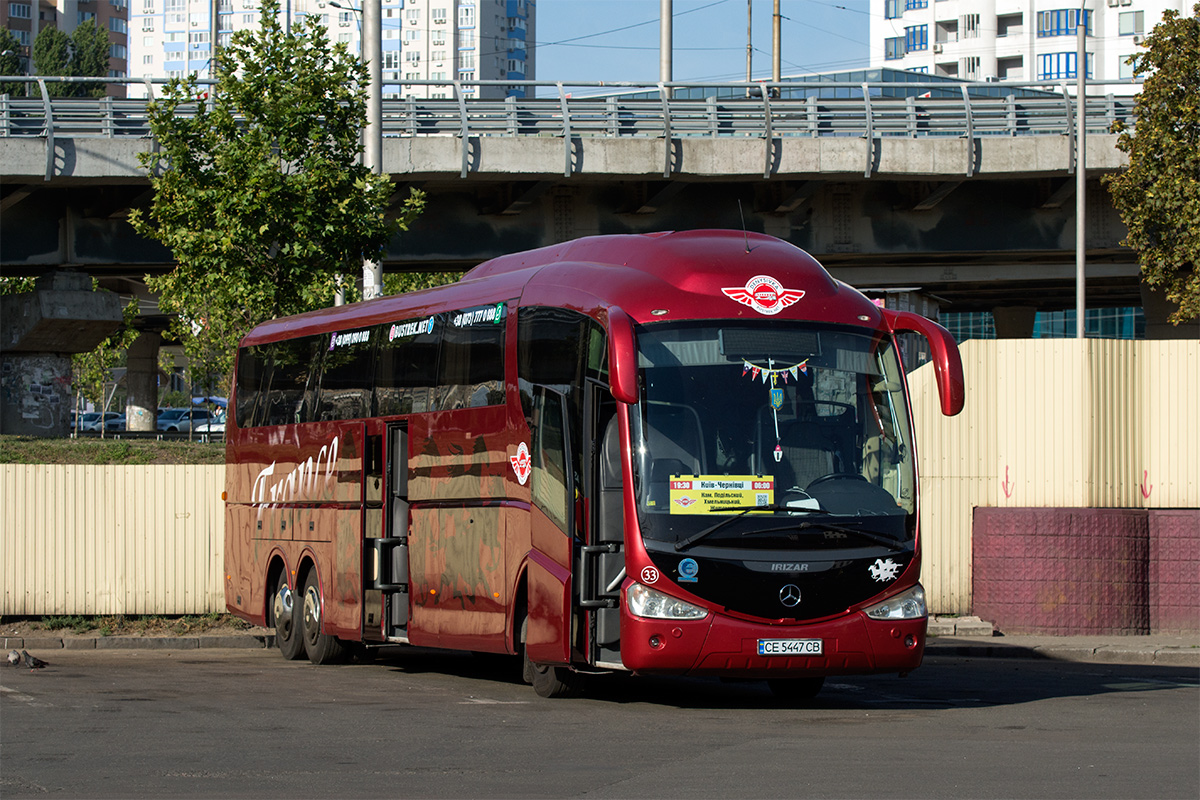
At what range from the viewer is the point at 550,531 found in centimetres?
1143

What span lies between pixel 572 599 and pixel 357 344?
201 inches

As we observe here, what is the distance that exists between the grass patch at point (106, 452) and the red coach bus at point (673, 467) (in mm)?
14571

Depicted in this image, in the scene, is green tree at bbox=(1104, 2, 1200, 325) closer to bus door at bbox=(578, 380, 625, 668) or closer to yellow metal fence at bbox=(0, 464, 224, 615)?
yellow metal fence at bbox=(0, 464, 224, 615)

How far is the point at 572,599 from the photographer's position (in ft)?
36.2

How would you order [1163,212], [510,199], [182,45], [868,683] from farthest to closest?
[182,45] < [510,199] < [1163,212] < [868,683]

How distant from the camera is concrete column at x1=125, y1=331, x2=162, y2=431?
68125mm

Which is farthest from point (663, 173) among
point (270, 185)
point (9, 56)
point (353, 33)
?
point (353, 33)

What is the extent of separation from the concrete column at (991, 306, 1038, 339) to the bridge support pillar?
30.4 m

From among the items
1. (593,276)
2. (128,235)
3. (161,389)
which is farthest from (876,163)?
(161,389)

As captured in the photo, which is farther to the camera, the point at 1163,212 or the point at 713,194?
the point at 713,194

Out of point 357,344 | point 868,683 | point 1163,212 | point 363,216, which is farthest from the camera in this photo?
point 1163,212

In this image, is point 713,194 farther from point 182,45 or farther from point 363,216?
point 182,45

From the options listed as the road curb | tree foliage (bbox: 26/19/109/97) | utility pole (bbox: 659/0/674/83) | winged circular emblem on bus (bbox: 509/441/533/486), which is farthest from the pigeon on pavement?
tree foliage (bbox: 26/19/109/97)

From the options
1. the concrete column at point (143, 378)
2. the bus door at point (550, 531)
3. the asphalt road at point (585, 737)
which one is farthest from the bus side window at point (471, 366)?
the concrete column at point (143, 378)
